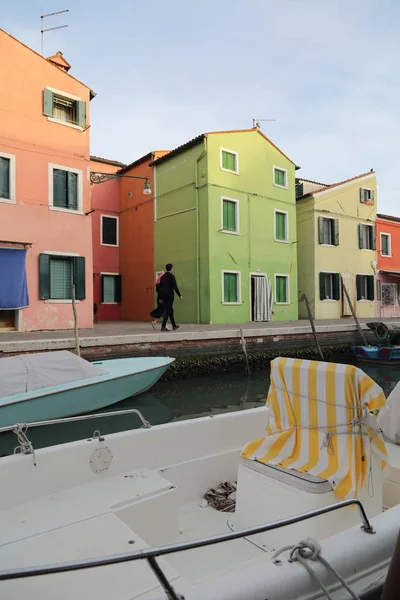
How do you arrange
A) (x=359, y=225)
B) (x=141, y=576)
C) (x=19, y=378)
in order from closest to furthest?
(x=141, y=576) < (x=19, y=378) < (x=359, y=225)

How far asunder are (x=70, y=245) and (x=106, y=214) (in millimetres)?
7058

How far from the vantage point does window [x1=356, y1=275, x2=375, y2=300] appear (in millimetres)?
21625

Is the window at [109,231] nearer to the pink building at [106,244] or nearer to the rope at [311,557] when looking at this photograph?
the pink building at [106,244]

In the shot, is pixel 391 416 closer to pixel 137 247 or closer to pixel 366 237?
pixel 137 247

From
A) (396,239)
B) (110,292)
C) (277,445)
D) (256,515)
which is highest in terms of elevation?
(396,239)

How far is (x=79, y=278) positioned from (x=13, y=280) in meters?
1.93

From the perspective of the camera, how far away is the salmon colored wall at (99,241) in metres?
19.3

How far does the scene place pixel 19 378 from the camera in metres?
6.14

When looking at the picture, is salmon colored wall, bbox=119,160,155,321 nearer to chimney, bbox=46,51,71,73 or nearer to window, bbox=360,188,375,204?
chimney, bbox=46,51,71,73

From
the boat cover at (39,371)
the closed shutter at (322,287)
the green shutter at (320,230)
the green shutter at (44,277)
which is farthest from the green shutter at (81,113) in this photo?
the closed shutter at (322,287)

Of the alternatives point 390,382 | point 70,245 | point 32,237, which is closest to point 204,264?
point 70,245

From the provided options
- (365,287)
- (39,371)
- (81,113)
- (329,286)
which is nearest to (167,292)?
(39,371)

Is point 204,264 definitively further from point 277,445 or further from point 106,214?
point 277,445

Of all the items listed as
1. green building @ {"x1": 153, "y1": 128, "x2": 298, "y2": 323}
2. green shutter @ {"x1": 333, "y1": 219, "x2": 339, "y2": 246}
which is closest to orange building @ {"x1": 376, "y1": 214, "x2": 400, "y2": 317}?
green shutter @ {"x1": 333, "y1": 219, "x2": 339, "y2": 246}
